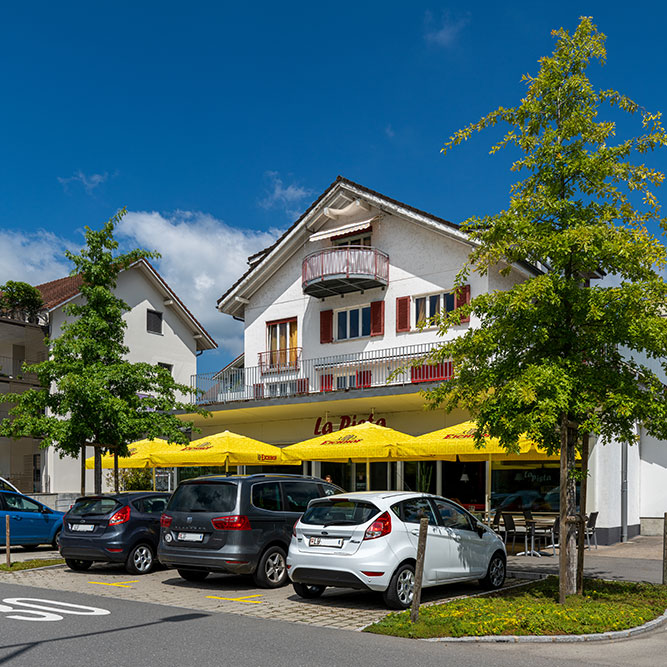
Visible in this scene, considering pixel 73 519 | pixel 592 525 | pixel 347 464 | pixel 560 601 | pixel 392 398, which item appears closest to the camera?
pixel 560 601

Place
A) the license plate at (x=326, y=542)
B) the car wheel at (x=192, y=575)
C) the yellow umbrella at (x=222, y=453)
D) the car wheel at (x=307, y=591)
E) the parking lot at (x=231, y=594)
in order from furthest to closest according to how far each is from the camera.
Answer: the yellow umbrella at (x=222, y=453) → the car wheel at (x=192, y=575) → the car wheel at (x=307, y=591) → the license plate at (x=326, y=542) → the parking lot at (x=231, y=594)

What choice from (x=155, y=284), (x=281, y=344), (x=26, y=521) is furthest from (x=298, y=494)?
(x=155, y=284)

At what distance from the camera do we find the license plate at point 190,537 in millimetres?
12797

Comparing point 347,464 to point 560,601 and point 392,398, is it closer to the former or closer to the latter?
point 392,398

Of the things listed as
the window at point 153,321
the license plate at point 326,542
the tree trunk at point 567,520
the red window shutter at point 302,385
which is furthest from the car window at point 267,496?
the window at point 153,321

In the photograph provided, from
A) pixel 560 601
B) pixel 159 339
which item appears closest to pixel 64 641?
pixel 560 601

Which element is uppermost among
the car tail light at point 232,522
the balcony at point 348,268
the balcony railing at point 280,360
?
the balcony at point 348,268

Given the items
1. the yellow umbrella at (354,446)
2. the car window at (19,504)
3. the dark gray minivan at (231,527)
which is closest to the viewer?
the dark gray minivan at (231,527)

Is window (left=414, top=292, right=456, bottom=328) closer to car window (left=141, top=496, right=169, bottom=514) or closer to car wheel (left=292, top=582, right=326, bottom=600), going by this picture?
car window (left=141, top=496, right=169, bottom=514)

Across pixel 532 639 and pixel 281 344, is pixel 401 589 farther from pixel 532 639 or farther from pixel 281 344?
pixel 281 344

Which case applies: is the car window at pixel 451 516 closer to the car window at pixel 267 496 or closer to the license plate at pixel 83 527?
the car window at pixel 267 496

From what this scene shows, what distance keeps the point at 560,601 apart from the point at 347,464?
18.3 metres

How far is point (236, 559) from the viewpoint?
12477 mm

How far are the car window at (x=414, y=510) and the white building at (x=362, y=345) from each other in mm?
11618
